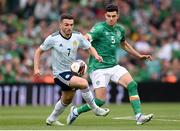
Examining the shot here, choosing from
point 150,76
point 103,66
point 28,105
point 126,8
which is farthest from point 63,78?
point 126,8

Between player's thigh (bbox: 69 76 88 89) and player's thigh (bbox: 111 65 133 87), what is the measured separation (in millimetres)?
1050

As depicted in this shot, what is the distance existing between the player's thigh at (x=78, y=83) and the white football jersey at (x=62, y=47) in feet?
1.10

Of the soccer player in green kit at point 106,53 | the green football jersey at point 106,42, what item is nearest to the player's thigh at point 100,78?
the soccer player in green kit at point 106,53

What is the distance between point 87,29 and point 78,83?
13.3m

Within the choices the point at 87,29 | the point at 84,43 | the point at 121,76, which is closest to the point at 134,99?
the point at 121,76

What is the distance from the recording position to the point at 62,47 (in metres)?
15.3

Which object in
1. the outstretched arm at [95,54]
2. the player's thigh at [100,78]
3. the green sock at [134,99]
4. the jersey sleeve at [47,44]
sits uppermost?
the jersey sleeve at [47,44]

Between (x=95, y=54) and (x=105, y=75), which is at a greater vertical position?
(x=95, y=54)

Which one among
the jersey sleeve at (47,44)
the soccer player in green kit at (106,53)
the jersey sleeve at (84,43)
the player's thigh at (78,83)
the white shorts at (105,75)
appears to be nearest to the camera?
the player's thigh at (78,83)

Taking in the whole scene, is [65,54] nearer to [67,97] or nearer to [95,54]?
[95,54]

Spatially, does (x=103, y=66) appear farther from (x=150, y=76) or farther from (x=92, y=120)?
(x=150, y=76)

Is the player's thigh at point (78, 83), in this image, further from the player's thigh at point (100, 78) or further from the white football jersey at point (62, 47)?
the player's thigh at point (100, 78)

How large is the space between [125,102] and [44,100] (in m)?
2.73

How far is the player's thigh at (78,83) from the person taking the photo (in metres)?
15.1
